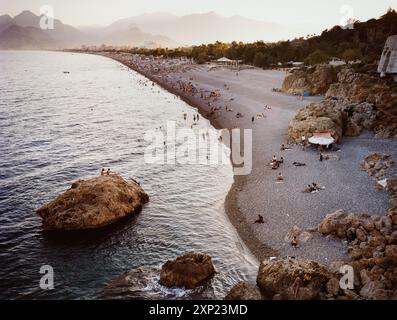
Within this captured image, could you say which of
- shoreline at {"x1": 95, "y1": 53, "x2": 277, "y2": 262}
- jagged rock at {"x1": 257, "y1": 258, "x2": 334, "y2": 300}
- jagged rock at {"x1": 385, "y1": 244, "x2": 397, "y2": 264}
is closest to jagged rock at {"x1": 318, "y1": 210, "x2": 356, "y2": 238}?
jagged rock at {"x1": 385, "y1": 244, "x2": 397, "y2": 264}

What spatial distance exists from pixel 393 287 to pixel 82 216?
17089mm

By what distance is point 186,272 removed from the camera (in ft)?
58.4

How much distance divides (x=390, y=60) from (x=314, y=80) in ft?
41.3

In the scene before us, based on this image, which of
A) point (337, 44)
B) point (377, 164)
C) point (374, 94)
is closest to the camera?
point (377, 164)

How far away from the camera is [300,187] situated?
2658 cm

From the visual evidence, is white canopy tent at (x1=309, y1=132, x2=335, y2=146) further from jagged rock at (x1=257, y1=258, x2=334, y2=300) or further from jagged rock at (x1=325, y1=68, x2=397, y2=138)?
jagged rock at (x1=257, y1=258, x2=334, y2=300)

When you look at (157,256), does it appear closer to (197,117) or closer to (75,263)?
(75,263)

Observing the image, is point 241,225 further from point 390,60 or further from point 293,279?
point 390,60

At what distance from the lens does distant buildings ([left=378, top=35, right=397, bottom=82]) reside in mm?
47562

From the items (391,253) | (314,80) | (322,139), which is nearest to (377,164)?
(322,139)

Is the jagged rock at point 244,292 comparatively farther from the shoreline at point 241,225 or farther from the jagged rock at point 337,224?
the jagged rock at point 337,224

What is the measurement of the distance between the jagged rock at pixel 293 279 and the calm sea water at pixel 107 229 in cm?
191

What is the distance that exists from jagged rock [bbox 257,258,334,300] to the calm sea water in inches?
75.2
